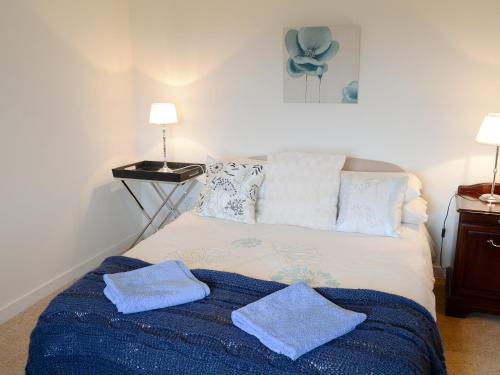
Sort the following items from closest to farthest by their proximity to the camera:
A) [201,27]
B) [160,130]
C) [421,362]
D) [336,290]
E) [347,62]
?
[421,362], [336,290], [347,62], [201,27], [160,130]

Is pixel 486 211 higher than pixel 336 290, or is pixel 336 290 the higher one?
pixel 486 211

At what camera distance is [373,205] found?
2629 mm

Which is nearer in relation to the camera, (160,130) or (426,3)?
(426,3)

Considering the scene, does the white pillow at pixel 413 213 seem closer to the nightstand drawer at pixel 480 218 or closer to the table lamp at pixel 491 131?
the nightstand drawer at pixel 480 218

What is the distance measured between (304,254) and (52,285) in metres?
1.82

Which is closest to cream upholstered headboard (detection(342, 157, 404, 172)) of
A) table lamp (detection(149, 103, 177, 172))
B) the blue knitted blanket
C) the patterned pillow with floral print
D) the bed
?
the patterned pillow with floral print

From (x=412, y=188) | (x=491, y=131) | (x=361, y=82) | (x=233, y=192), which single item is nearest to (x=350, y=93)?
(x=361, y=82)

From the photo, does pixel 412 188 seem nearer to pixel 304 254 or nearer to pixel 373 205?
pixel 373 205

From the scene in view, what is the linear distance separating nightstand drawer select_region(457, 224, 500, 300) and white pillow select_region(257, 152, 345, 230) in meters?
0.79

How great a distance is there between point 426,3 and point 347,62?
594 millimetres

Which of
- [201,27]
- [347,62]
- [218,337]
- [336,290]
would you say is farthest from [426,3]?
[218,337]

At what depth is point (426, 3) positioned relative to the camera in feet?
9.27

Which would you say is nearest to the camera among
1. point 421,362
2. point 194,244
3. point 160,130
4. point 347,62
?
point 421,362

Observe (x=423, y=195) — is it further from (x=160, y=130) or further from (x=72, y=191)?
(x=72, y=191)
